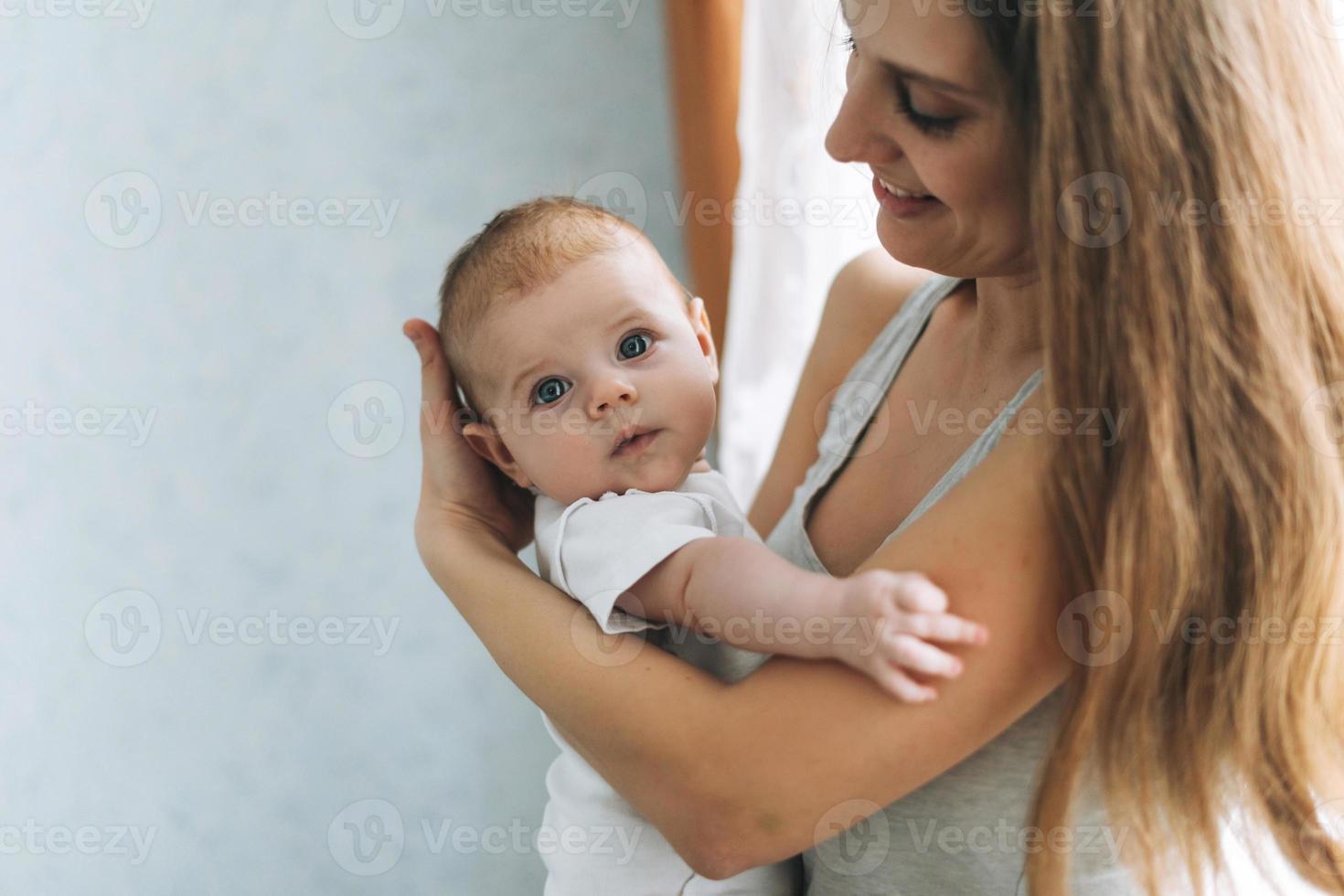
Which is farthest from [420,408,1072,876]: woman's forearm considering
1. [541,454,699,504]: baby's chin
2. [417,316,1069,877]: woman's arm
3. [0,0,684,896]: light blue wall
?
[0,0,684,896]: light blue wall

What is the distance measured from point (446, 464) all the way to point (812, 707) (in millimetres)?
523

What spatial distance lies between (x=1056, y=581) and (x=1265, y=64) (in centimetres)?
39

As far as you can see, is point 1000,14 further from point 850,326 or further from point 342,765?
point 342,765

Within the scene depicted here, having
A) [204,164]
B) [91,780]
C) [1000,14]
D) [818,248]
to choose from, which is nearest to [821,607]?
[1000,14]

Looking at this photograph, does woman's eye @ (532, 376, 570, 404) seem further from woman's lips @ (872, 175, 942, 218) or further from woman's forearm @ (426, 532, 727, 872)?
woman's lips @ (872, 175, 942, 218)

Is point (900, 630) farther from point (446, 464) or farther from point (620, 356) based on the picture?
point (446, 464)

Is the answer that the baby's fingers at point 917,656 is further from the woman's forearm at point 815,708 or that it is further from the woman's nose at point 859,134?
the woman's nose at point 859,134

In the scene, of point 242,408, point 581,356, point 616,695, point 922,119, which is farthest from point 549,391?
point 242,408

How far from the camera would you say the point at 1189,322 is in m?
0.76

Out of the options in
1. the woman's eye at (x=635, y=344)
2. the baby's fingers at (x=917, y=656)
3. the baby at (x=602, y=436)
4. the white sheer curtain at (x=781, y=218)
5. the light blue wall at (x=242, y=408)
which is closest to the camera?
the baby's fingers at (x=917, y=656)

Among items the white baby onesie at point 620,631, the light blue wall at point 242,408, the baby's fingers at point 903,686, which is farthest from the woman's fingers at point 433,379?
the light blue wall at point 242,408

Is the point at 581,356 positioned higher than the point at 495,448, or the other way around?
the point at 581,356

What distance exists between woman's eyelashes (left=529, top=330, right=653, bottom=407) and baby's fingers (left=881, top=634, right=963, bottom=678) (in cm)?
42

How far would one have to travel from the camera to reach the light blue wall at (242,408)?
1.61m
